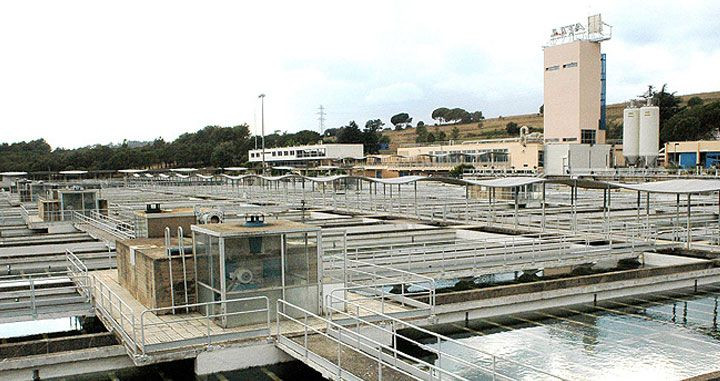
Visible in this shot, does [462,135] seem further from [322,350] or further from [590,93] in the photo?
[322,350]

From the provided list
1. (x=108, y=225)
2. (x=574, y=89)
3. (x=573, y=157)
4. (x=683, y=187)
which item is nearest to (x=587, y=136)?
(x=574, y=89)

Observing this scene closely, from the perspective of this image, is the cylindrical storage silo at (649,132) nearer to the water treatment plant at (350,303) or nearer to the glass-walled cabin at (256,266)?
the water treatment plant at (350,303)

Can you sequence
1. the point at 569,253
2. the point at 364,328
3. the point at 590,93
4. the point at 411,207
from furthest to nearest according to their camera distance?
the point at 590,93 → the point at 411,207 → the point at 569,253 → the point at 364,328

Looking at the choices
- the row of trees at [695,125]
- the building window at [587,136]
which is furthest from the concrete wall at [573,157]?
the row of trees at [695,125]

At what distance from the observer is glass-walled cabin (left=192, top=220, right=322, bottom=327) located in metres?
12.3

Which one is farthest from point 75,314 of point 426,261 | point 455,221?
point 455,221

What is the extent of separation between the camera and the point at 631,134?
72.7 m

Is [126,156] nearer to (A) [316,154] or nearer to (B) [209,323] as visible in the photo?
(A) [316,154]

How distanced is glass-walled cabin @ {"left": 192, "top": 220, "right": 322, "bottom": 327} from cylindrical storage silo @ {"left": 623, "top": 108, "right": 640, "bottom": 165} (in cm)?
6614

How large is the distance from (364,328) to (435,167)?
76382mm

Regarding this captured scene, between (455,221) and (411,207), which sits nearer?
(455,221)

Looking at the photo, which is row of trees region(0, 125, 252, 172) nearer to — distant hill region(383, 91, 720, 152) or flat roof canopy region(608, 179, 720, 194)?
distant hill region(383, 91, 720, 152)

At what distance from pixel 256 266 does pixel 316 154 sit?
103839mm

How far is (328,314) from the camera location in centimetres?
1302
